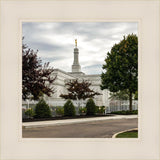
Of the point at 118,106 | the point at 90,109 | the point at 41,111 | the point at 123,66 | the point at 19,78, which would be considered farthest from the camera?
the point at 118,106

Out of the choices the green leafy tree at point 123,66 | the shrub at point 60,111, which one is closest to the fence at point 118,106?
the green leafy tree at point 123,66

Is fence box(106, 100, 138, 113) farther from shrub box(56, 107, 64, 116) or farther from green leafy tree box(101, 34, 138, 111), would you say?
shrub box(56, 107, 64, 116)

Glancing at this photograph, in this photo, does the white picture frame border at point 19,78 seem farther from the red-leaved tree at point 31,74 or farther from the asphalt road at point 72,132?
the red-leaved tree at point 31,74

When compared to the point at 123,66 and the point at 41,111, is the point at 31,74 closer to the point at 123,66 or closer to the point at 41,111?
the point at 41,111

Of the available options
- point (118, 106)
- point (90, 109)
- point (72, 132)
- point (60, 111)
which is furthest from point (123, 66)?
point (72, 132)

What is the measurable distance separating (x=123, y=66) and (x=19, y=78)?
321 inches

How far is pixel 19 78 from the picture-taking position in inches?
148

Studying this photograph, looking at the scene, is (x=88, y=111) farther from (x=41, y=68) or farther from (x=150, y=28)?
(x=150, y=28)

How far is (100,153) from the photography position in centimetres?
369

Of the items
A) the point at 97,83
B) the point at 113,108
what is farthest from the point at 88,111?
the point at 97,83

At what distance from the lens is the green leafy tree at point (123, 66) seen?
11.1 metres

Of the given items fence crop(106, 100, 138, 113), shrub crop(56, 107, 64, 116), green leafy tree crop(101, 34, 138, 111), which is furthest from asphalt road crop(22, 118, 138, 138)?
fence crop(106, 100, 138, 113)

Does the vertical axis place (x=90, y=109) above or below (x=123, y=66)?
below

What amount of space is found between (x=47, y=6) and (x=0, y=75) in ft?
5.06
